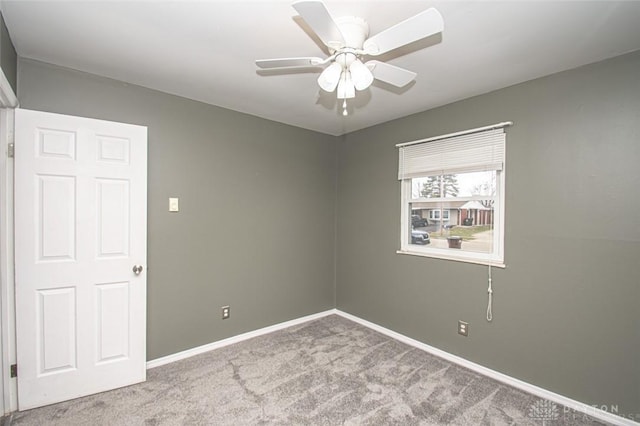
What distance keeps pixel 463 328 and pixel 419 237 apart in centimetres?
93

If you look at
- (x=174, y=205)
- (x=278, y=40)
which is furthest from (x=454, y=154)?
(x=174, y=205)

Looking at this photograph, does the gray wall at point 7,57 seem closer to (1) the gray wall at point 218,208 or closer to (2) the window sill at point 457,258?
(1) the gray wall at point 218,208

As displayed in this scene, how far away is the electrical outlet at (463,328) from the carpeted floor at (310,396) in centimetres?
31

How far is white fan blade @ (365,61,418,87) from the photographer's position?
5.18 feet

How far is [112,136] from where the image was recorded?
2.19 m

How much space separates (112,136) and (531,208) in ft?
10.7

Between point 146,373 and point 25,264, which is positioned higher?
point 25,264

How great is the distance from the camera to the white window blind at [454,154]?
2426 millimetres

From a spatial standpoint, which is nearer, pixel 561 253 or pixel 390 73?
pixel 390 73

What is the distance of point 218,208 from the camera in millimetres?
2904

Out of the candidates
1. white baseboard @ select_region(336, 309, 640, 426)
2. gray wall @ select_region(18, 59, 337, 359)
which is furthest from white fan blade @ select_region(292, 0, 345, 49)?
white baseboard @ select_region(336, 309, 640, 426)

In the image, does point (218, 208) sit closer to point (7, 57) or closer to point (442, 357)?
point (7, 57)

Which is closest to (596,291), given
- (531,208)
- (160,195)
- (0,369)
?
(531,208)

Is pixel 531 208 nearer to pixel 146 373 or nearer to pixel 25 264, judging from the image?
pixel 146 373
